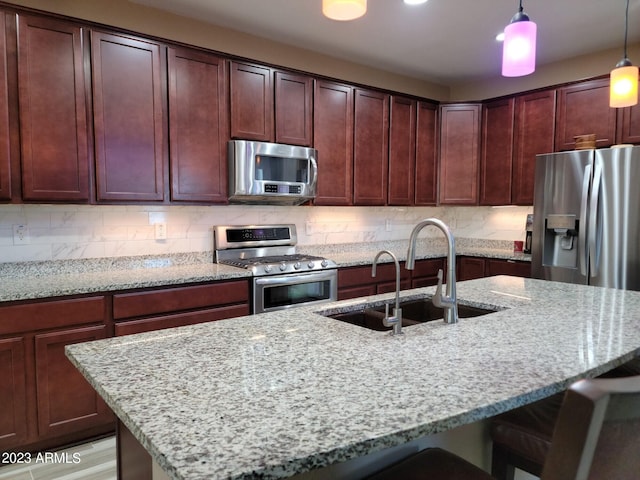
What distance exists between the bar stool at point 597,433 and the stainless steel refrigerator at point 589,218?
2879mm

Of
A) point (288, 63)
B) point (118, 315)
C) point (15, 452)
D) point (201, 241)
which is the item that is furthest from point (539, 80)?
point (15, 452)

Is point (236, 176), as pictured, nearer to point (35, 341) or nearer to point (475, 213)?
point (35, 341)

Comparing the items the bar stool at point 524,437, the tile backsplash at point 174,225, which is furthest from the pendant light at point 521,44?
the tile backsplash at point 174,225

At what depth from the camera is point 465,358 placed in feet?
3.85

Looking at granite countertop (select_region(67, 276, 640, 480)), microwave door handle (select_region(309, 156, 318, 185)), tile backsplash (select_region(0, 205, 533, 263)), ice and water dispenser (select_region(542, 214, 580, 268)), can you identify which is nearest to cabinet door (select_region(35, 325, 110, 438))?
tile backsplash (select_region(0, 205, 533, 263))

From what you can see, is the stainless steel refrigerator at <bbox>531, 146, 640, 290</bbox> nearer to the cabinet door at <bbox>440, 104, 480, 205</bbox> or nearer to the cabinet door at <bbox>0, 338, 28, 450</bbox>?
the cabinet door at <bbox>440, 104, 480, 205</bbox>

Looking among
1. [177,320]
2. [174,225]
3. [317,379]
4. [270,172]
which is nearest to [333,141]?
[270,172]

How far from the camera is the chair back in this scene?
65cm

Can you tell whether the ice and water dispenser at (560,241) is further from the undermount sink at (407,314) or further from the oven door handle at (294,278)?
the undermount sink at (407,314)

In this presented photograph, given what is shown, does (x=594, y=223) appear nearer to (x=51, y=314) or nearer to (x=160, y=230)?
(x=160, y=230)

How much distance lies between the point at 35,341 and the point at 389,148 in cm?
321

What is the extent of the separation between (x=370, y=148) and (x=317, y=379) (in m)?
3.26

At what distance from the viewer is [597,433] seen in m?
0.67

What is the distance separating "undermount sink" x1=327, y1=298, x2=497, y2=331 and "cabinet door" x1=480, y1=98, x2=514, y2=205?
265 centimetres
